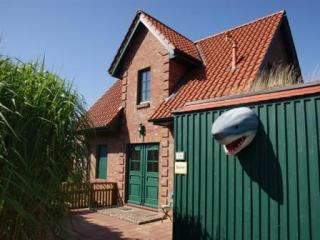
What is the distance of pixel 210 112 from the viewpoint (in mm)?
5285

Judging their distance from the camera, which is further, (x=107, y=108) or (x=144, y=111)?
(x=107, y=108)

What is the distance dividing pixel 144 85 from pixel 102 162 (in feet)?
13.5

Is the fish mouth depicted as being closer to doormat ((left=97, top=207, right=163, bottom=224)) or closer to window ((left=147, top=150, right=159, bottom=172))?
doormat ((left=97, top=207, right=163, bottom=224))

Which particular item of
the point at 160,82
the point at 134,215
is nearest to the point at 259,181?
the point at 134,215

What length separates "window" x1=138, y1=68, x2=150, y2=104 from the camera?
1197 centimetres

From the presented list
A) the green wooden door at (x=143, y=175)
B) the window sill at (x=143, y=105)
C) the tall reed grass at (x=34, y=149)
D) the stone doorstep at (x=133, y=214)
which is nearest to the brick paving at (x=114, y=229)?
the stone doorstep at (x=133, y=214)

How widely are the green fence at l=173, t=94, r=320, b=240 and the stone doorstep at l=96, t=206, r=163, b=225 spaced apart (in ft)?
11.3

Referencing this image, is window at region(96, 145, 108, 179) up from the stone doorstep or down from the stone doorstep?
up

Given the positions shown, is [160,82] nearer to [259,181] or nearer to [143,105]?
[143,105]

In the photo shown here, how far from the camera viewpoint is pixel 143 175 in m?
11.1

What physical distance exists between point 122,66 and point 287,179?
10374 mm

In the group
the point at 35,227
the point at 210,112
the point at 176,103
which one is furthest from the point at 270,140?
the point at 176,103

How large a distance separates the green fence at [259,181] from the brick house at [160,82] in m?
4.04

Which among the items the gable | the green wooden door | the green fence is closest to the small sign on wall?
the green fence
